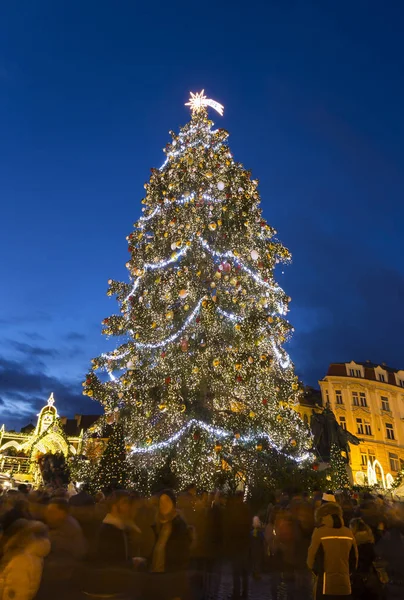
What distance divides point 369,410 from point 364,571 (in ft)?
151

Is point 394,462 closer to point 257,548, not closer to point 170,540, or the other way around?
point 257,548

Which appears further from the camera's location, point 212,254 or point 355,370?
point 355,370

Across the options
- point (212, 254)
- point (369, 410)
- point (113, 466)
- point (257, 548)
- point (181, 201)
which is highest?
point (181, 201)

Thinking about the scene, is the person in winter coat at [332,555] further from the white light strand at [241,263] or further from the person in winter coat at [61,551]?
the white light strand at [241,263]

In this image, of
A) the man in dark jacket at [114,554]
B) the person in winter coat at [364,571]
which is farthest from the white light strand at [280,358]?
the man in dark jacket at [114,554]

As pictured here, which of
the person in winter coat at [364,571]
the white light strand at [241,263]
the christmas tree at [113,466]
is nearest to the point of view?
the person in winter coat at [364,571]

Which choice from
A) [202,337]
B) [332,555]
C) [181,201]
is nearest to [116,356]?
[202,337]

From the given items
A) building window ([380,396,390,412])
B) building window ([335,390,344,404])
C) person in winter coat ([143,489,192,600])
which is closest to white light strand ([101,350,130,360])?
person in winter coat ([143,489,192,600])

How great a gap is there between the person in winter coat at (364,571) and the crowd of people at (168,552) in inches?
0.5

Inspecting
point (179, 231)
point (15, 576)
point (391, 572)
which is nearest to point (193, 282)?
point (179, 231)

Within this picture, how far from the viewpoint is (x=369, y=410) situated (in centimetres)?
4647

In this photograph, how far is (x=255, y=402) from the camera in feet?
43.8

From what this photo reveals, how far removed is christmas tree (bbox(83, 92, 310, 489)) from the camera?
12.5m

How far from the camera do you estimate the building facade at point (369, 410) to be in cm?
4453
